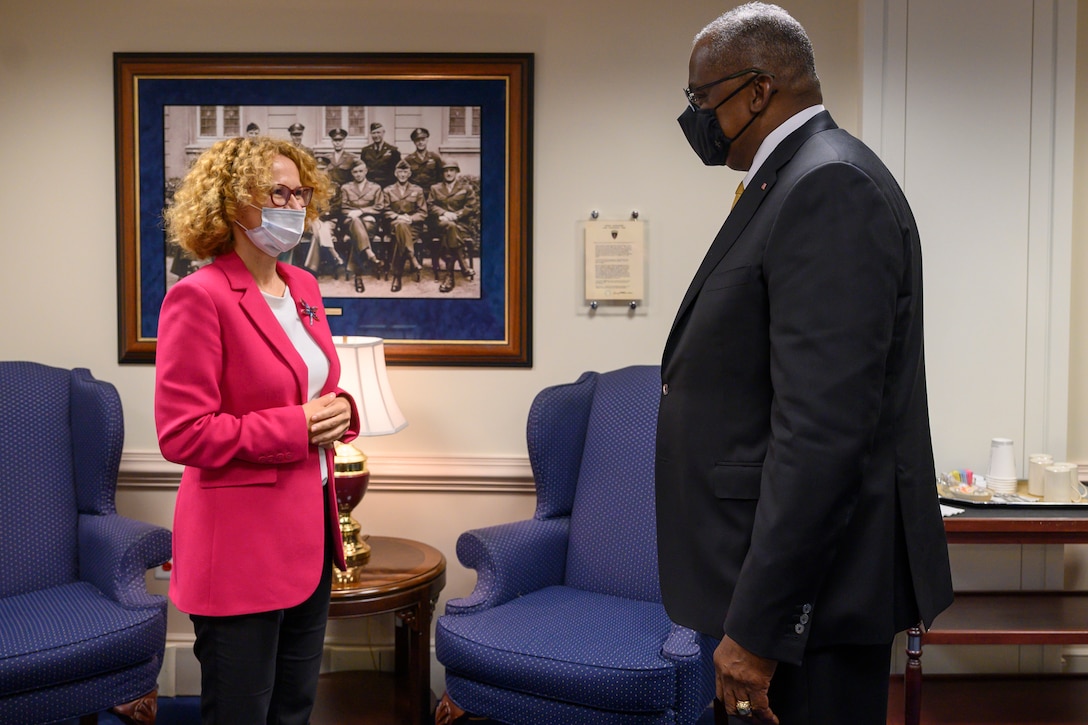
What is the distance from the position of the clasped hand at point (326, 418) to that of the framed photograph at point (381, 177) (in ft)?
4.06

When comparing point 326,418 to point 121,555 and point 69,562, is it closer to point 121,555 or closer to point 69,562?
point 121,555

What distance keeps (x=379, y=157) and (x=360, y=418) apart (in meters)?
1.03

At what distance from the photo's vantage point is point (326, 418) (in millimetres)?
1989

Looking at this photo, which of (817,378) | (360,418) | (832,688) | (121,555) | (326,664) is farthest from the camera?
(326,664)

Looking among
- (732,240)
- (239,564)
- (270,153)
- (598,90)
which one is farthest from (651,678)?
(598,90)

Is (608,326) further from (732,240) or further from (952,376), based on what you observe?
(732,240)

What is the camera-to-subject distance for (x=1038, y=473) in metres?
2.86

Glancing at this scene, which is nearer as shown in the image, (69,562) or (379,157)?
(69,562)

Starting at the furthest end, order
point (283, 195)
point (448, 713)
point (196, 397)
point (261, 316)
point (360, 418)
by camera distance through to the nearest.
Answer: point (360, 418), point (448, 713), point (283, 195), point (261, 316), point (196, 397)

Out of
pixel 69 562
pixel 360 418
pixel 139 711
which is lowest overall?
pixel 139 711

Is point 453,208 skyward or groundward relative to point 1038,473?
skyward

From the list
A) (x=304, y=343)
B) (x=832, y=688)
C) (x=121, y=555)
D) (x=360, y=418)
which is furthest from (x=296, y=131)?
(x=832, y=688)

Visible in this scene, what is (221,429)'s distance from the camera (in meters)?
1.85

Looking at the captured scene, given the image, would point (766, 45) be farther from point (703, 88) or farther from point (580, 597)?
point (580, 597)
